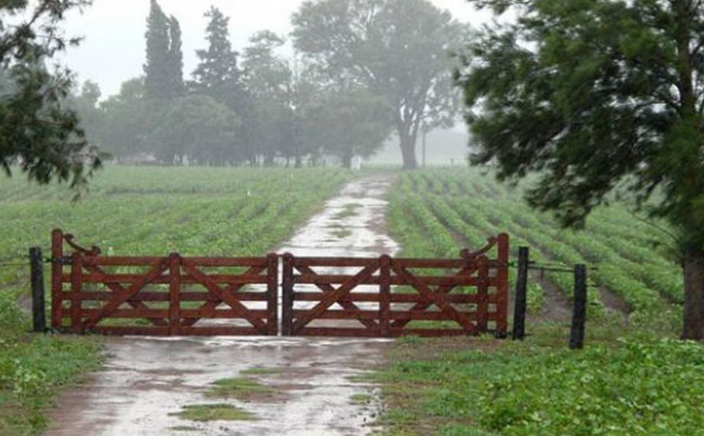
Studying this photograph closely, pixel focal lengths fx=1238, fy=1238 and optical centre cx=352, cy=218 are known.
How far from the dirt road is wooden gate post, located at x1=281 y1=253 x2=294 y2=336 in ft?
0.86

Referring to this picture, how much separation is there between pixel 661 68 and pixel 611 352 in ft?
14.9

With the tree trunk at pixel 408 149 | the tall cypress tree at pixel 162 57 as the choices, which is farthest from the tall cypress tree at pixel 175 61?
the tree trunk at pixel 408 149

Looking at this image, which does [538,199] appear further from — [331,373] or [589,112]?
[331,373]

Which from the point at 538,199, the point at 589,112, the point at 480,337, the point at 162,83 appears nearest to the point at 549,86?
the point at 589,112

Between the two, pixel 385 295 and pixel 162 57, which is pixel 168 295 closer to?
pixel 385 295

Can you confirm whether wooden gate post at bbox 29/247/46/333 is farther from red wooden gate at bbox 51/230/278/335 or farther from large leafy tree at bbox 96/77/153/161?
large leafy tree at bbox 96/77/153/161

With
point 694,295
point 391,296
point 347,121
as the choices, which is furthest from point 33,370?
point 347,121

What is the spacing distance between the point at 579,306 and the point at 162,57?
342 ft

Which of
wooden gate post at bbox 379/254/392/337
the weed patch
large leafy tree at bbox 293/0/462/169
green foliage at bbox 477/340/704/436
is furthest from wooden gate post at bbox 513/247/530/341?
large leafy tree at bbox 293/0/462/169

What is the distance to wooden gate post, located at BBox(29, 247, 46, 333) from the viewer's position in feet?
64.2

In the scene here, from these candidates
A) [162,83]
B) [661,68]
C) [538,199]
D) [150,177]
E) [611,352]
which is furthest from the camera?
[162,83]

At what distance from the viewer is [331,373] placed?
1622 cm

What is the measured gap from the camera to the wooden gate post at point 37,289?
1956cm

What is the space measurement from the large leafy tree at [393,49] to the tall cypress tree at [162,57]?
53.1 ft
